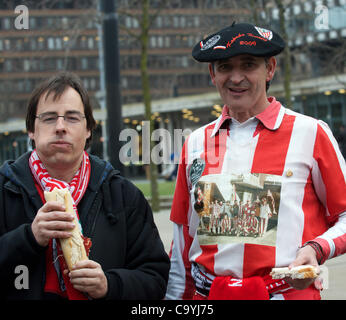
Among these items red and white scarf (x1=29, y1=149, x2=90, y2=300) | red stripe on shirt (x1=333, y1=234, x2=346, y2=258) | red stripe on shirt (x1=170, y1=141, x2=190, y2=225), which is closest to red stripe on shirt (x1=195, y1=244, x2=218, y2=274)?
red stripe on shirt (x1=170, y1=141, x2=190, y2=225)

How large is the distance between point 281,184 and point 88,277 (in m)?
0.93

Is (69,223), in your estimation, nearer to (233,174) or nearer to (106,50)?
(233,174)

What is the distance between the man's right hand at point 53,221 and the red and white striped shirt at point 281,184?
76 cm

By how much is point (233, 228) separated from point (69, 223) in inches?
30.9

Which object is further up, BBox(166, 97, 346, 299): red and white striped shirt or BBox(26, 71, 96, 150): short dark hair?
BBox(26, 71, 96, 150): short dark hair

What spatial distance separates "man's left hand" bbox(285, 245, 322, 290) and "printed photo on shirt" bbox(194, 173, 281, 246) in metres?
0.17

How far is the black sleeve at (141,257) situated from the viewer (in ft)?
8.00

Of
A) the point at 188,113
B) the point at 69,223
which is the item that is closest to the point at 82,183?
the point at 69,223

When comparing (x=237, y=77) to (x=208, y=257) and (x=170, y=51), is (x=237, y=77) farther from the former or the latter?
(x=170, y=51)

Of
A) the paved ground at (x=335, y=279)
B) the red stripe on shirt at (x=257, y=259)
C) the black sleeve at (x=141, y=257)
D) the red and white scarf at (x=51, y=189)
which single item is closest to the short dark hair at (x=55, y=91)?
the red and white scarf at (x=51, y=189)

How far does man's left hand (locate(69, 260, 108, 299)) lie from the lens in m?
2.24

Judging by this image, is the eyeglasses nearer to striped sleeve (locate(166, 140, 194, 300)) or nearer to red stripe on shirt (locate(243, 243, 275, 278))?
striped sleeve (locate(166, 140, 194, 300))

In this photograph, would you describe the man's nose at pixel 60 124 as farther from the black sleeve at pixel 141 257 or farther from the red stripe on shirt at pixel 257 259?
the red stripe on shirt at pixel 257 259
